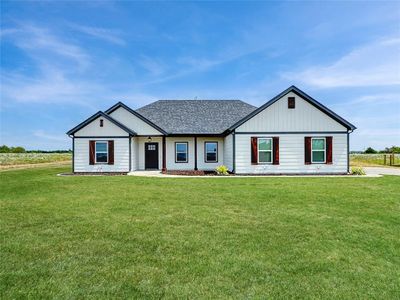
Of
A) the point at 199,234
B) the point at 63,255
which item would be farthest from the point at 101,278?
the point at 199,234

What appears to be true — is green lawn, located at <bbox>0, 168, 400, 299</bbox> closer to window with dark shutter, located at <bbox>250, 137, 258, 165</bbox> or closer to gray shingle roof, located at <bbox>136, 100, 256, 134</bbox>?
window with dark shutter, located at <bbox>250, 137, 258, 165</bbox>

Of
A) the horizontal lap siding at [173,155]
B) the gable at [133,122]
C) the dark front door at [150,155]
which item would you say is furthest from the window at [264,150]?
the dark front door at [150,155]

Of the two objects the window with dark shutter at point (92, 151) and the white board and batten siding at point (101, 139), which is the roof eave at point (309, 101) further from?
the window with dark shutter at point (92, 151)

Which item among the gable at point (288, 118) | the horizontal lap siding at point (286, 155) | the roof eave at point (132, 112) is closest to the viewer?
the gable at point (288, 118)

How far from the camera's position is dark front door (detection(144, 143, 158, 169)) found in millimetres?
25141

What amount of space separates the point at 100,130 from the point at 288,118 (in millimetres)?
13360

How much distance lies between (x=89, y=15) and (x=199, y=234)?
44.1 ft

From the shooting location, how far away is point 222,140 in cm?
2533

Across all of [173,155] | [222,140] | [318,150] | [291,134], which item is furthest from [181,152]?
[318,150]

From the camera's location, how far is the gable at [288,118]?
67.8ft

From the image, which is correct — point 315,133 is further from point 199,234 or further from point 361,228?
point 199,234

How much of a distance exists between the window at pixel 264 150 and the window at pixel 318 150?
2.89m

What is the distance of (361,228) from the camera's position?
712cm

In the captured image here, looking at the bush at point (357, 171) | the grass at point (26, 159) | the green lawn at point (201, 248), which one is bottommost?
the green lawn at point (201, 248)
